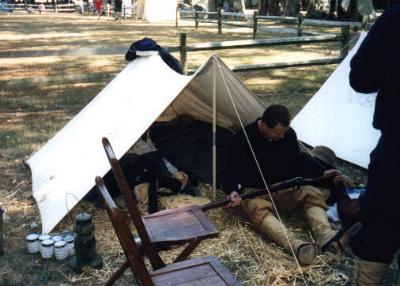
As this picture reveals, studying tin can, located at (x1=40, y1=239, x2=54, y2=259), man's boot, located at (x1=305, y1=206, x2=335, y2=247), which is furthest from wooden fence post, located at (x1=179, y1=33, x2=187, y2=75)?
tin can, located at (x1=40, y1=239, x2=54, y2=259)

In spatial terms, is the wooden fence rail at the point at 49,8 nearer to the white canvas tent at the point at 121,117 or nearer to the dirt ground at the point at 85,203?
the dirt ground at the point at 85,203

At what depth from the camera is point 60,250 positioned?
11.1ft

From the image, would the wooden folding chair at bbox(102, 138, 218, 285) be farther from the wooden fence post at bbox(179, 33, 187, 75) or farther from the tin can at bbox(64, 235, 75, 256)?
the wooden fence post at bbox(179, 33, 187, 75)

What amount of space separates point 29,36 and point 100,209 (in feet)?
47.7

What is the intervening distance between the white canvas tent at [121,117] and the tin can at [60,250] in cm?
22

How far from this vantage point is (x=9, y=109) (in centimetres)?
746

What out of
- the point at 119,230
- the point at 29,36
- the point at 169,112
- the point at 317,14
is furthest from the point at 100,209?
the point at 317,14

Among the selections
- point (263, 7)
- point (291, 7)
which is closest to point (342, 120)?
point (291, 7)

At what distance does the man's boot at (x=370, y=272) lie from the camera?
2374 millimetres

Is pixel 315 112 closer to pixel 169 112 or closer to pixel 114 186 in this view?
pixel 169 112

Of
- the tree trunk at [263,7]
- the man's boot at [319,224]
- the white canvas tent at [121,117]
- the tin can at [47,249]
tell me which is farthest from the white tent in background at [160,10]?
the tin can at [47,249]

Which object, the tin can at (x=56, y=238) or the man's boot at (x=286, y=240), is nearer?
the man's boot at (x=286, y=240)

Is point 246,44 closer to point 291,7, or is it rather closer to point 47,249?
point 47,249

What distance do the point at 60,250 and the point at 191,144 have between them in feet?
6.11
